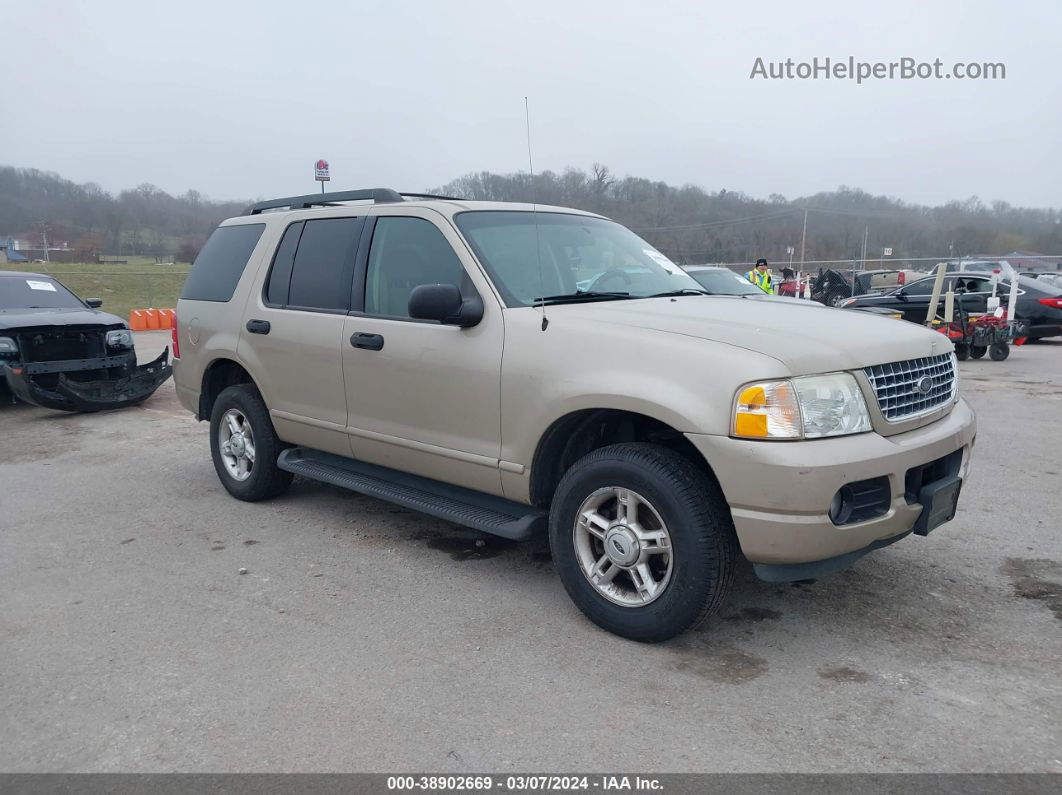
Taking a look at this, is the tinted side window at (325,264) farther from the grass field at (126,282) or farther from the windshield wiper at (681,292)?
the grass field at (126,282)

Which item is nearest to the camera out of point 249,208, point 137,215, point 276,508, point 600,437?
point 600,437

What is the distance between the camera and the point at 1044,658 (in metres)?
3.38

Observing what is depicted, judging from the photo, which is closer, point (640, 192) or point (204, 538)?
point (204, 538)

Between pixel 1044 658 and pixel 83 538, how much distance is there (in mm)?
5184

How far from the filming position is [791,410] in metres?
3.16

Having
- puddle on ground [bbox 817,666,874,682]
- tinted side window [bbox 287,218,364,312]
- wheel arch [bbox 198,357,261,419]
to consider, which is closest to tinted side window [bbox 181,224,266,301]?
wheel arch [bbox 198,357,261,419]

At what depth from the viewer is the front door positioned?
410 cm

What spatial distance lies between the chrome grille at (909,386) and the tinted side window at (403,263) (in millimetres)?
2072

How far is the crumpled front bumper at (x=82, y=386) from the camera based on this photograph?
8.83 meters

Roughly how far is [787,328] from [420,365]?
6.11 ft

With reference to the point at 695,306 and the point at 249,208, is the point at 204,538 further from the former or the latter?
the point at 695,306

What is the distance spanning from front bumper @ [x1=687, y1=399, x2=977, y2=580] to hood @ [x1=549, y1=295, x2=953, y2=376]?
0.33 m

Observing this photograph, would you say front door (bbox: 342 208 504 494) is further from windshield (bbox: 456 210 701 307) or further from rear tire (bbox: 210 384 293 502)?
rear tire (bbox: 210 384 293 502)
